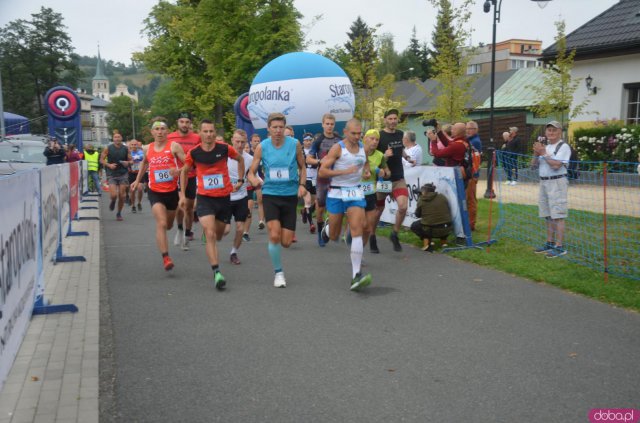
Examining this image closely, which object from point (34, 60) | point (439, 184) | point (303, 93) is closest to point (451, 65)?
point (303, 93)

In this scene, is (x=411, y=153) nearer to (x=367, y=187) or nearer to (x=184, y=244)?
(x=367, y=187)

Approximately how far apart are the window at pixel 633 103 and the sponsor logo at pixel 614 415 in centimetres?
2194

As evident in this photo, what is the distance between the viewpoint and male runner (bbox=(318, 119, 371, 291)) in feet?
24.6

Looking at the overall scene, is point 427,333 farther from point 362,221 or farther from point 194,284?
point 194,284

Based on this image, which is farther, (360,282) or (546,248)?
(546,248)

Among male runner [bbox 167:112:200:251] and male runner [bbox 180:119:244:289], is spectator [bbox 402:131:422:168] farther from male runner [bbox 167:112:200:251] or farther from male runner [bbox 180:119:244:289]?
male runner [bbox 180:119:244:289]

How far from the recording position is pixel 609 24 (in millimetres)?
25500

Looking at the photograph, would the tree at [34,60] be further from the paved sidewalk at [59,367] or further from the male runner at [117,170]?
the paved sidewalk at [59,367]

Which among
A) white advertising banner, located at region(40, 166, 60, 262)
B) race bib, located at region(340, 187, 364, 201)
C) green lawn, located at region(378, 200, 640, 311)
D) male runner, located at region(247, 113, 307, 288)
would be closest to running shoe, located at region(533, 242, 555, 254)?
green lawn, located at region(378, 200, 640, 311)

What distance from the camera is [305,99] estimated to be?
15.2 metres

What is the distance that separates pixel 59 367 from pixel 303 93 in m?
11.3

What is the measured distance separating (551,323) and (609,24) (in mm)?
23717

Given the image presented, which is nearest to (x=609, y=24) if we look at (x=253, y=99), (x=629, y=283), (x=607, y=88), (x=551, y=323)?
(x=607, y=88)

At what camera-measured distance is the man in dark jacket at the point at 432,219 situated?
996 centimetres
